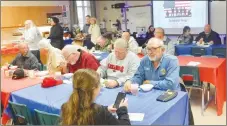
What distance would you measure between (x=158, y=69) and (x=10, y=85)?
5.76 ft

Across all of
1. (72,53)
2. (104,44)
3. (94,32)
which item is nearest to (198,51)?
(104,44)

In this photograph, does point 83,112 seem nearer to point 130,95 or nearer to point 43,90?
point 130,95

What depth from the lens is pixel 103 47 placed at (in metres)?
5.63

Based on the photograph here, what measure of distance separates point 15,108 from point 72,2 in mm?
7608

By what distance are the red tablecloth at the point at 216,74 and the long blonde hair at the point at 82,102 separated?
99.3 inches

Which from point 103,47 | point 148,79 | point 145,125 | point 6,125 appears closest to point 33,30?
point 103,47

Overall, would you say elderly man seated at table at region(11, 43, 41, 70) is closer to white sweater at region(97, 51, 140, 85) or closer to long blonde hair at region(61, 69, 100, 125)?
white sweater at region(97, 51, 140, 85)

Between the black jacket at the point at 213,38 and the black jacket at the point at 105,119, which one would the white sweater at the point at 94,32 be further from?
the black jacket at the point at 105,119

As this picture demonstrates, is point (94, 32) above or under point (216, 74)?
above

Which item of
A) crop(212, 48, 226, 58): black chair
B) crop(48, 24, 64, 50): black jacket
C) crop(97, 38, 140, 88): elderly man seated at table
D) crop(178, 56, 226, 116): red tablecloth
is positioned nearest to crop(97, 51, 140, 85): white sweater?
crop(97, 38, 140, 88): elderly man seated at table

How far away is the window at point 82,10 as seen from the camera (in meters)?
10.0

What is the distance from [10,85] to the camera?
318 centimetres

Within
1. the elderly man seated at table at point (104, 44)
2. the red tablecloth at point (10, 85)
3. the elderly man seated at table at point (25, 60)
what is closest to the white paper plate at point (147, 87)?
the red tablecloth at point (10, 85)

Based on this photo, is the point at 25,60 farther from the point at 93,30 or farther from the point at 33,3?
the point at 33,3
